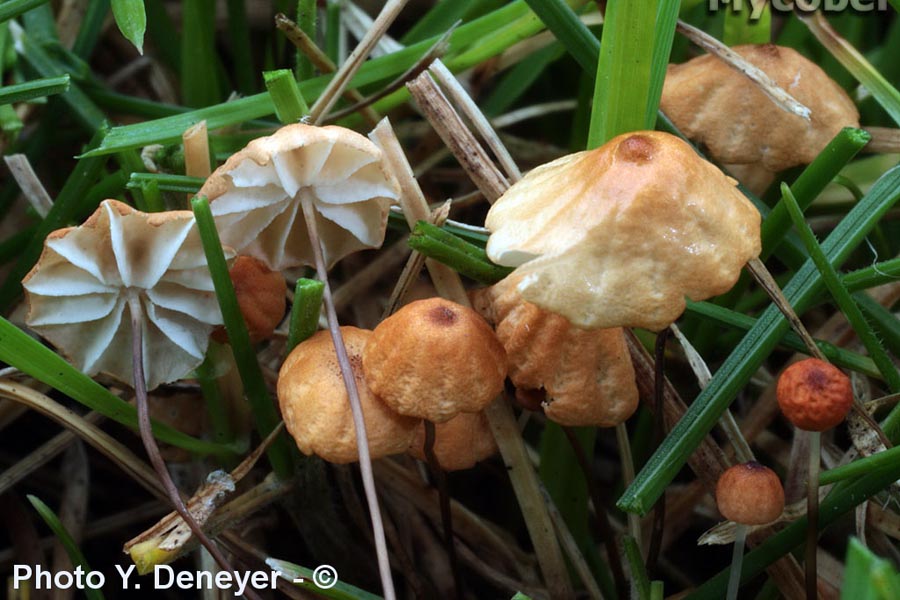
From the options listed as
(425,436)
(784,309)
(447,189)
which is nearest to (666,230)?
(784,309)

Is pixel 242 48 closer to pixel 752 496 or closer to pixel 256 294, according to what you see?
pixel 256 294

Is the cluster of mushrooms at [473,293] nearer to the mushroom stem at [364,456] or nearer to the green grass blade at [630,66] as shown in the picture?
the mushroom stem at [364,456]

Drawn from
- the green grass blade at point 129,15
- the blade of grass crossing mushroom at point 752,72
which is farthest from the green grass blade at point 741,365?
the green grass blade at point 129,15

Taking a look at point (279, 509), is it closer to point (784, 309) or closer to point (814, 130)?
point (784, 309)

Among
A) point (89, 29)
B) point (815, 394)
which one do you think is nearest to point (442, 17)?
point (89, 29)

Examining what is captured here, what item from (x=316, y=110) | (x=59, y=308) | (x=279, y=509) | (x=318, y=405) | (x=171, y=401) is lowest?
(x=279, y=509)

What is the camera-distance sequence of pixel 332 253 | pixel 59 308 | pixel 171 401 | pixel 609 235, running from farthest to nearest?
pixel 171 401, pixel 332 253, pixel 59 308, pixel 609 235

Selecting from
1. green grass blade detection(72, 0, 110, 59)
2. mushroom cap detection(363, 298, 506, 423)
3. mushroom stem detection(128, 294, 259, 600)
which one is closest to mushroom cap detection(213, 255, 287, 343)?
mushroom stem detection(128, 294, 259, 600)
